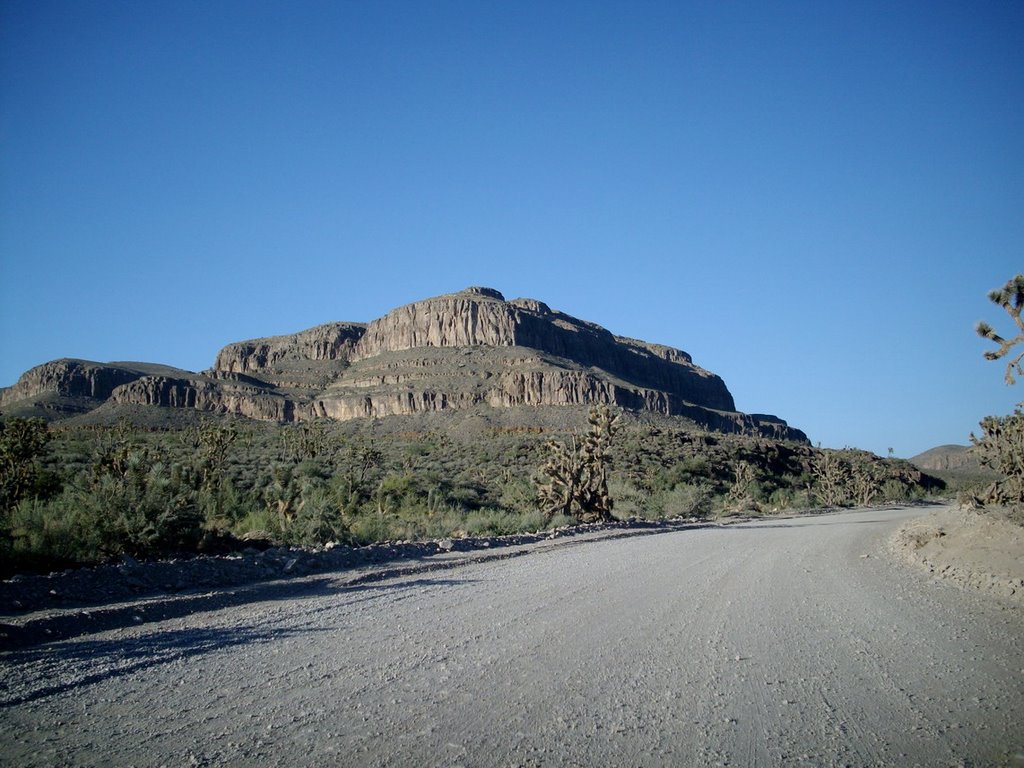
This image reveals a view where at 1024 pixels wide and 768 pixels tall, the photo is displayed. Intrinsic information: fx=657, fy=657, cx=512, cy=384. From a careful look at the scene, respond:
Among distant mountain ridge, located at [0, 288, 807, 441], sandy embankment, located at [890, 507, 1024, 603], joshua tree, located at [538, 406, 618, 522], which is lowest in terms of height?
sandy embankment, located at [890, 507, 1024, 603]

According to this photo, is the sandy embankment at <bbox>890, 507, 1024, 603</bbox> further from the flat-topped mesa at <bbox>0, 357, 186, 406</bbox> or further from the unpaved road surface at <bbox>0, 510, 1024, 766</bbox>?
the flat-topped mesa at <bbox>0, 357, 186, 406</bbox>

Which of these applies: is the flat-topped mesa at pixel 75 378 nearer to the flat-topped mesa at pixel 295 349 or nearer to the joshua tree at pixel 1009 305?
the flat-topped mesa at pixel 295 349

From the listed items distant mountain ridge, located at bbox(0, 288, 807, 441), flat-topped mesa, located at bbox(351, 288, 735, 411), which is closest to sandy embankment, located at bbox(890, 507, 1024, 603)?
distant mountain ridge, located at bbox(0, 288, 807, 441)

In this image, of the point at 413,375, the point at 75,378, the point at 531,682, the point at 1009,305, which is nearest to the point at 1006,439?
the point at 1009,305

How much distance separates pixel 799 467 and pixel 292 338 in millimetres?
150088

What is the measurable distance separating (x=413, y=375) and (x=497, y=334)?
86.9ft

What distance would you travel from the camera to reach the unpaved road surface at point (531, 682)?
402 centimetres

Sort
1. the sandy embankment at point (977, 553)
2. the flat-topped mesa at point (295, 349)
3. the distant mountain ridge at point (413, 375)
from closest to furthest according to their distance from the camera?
1. the sandy embankment at point (977, 553)
2. the distant mountain ridge at point (413, 375)
3. the flat-topped mesa at point (295, 349)

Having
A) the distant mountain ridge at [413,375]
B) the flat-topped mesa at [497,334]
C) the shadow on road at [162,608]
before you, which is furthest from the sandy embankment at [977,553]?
the flat-topped mesa at [497,334]

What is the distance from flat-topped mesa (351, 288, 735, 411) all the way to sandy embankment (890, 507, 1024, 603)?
134 metres

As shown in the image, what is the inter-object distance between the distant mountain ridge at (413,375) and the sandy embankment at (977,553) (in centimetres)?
9250

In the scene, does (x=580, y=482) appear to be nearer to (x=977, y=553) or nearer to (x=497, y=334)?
(x=977, y=553)

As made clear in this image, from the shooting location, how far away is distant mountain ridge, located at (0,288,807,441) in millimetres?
117250

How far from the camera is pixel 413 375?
13538 centimetres
